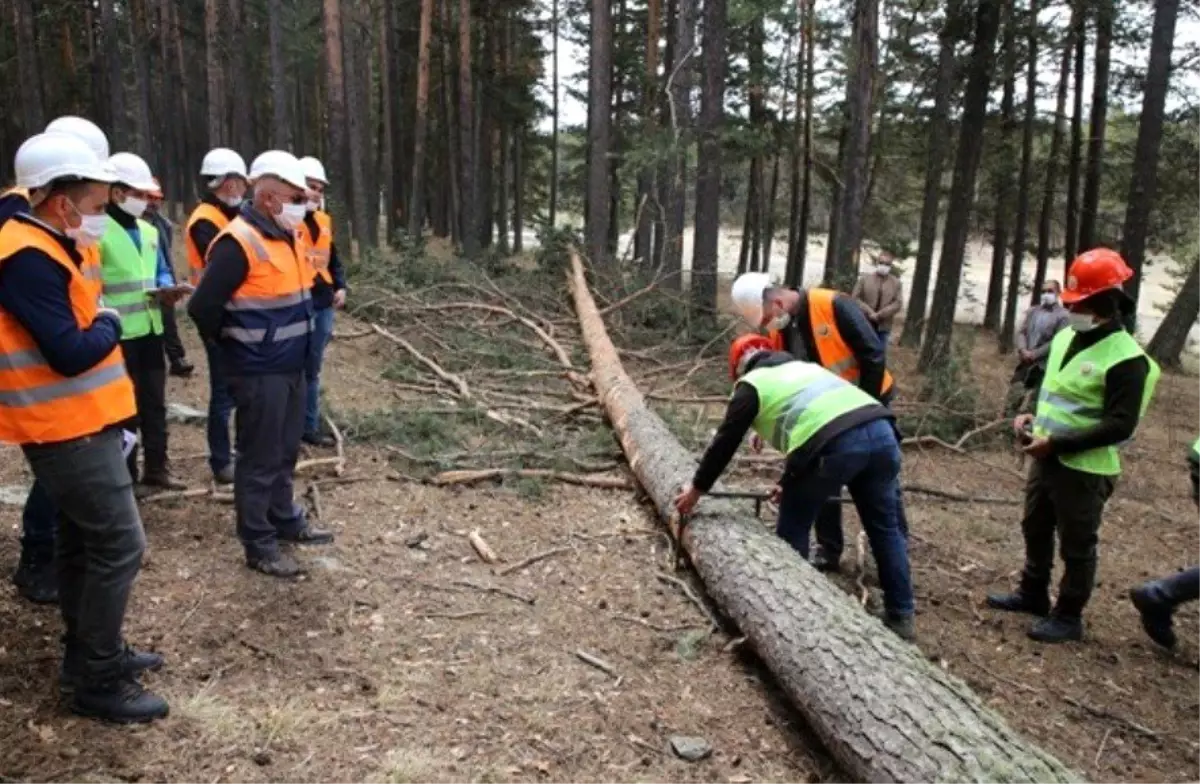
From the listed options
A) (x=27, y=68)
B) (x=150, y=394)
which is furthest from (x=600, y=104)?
(x=150, y=394)

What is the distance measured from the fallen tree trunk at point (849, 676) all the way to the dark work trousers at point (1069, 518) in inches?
66.1

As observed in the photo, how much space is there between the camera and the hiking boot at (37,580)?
3863 mm

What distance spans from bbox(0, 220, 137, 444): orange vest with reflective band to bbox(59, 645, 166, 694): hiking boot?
87 centimetres

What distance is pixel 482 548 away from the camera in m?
5.09

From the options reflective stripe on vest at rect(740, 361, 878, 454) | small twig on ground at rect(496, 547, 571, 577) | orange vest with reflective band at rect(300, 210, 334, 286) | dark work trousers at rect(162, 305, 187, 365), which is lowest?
small twig on ground at rect(496, 547, 571, 577)

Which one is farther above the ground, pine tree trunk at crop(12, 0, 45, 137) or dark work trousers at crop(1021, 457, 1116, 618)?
pine tree trunk at crop(12, 0, 45, 137)

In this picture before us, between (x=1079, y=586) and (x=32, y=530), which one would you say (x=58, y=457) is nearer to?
(x=32, y=530)

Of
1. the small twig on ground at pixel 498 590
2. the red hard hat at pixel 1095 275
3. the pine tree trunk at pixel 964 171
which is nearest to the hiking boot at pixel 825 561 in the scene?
the small twig on ground at pixel 498 590

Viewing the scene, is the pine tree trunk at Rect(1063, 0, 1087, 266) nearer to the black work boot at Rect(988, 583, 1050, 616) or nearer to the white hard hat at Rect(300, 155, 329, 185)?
the black work boot at Rect(988, 583, 1050, 616)

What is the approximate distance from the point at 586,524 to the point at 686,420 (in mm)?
2659

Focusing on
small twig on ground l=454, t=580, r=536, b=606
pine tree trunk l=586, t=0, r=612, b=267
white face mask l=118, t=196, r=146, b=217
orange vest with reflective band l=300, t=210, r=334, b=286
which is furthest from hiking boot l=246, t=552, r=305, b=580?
pine tree trunk l=586, t=0, r=612, b=267

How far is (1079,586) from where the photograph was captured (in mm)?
4875

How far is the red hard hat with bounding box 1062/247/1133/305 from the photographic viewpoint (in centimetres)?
454

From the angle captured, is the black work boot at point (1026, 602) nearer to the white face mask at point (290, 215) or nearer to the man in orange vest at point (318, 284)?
the white face mask at point (290, 215)
